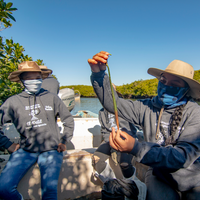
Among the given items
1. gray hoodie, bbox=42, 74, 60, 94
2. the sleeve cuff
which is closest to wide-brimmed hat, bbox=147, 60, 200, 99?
the sleeve cuff

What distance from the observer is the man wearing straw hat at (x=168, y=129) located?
1.12 m

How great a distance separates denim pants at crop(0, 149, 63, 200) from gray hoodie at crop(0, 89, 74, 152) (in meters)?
0.11

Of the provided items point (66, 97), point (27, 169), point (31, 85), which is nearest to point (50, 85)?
point (31, 85)

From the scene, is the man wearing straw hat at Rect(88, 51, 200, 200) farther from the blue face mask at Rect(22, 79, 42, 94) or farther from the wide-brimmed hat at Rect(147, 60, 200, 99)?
the blue face mask at Rect(22, 79, 42, 94)

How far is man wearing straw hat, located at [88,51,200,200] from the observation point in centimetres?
112

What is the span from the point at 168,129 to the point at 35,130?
6.45 ft

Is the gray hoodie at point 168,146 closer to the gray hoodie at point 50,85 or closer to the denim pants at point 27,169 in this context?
the denim pants at point 27,169

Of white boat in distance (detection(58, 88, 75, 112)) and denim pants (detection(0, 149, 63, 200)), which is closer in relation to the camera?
denim pants (detection(0, 149, 63, 200))

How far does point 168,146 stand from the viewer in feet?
4.11

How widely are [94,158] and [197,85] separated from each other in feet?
5.90

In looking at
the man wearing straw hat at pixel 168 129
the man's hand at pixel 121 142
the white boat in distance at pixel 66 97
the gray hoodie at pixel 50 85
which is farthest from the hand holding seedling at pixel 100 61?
the white boat in distance at pixel 66 97

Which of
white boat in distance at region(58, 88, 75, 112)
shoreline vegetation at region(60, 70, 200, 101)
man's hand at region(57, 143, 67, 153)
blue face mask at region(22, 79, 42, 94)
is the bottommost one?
shoreline vegetation at region(60, 70, 200, 101)

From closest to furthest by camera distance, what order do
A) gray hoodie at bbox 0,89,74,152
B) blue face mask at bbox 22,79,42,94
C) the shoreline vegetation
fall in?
1. gray hoodie at bbox 0,89,74,152
2. blue face mask at bbox 22,79,42,94
3. the shoreline vegetation

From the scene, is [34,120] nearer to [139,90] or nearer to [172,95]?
[172,95]
